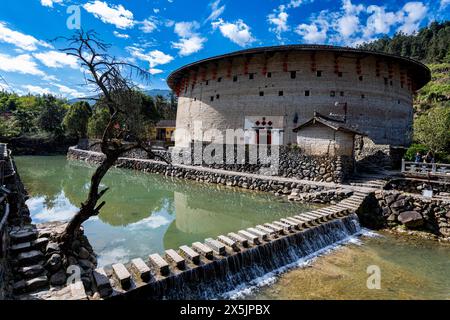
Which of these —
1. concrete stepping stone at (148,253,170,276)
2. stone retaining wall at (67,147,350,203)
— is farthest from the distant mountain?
stone retaining wall at (67,147,350,203)

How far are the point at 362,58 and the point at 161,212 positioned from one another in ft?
58.5

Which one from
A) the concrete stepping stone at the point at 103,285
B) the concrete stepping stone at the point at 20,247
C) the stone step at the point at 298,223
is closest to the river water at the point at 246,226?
the stone step at the point at 298,223

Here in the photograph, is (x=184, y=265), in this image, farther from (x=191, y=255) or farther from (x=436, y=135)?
(x=436, y=135)

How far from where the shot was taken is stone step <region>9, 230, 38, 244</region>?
202 inches

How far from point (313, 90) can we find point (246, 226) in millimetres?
13699

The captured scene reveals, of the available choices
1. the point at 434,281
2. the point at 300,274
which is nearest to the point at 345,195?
the point at 434,281

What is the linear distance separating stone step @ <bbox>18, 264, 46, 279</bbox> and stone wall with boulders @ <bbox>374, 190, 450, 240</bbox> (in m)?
10.2

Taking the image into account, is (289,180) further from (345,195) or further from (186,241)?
(186,241)

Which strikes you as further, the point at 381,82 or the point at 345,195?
the point at 381,82

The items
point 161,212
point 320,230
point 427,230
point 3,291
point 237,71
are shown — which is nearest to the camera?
point 3,291

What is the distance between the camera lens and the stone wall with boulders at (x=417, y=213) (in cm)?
910

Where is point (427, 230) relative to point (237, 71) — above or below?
below

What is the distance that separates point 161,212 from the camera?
11.6 meters

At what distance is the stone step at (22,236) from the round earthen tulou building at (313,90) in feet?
55.0
